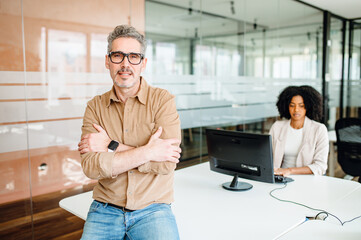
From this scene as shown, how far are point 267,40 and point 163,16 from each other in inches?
98.4

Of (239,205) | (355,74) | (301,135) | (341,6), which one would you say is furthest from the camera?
(355,74)

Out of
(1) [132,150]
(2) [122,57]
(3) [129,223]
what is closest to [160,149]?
(1) [132,150]

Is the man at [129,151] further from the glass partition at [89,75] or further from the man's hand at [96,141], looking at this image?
the glass partition at [89,75]

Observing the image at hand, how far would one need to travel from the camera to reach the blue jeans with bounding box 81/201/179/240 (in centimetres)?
164

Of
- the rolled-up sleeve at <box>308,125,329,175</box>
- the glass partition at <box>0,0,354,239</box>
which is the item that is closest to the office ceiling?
the glass partition at <box>0,0,354,239</box>

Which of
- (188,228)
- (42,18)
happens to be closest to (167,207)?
(188,228)

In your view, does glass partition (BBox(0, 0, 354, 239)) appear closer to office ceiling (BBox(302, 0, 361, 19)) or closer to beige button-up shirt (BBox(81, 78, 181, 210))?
office ceiling (BBox(302, 0, 361, 19))

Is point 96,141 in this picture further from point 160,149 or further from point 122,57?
point 122,57

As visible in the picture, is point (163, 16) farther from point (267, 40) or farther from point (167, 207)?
point (167, 207)

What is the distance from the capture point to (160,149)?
1.80 metres

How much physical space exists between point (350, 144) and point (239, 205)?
7.69ft

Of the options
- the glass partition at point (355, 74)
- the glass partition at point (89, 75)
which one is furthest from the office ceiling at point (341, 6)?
the glass partition at point (89, 75)

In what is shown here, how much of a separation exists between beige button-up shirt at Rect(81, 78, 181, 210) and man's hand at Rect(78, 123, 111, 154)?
0.03 metres

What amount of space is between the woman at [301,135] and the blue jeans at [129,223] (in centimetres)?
146
